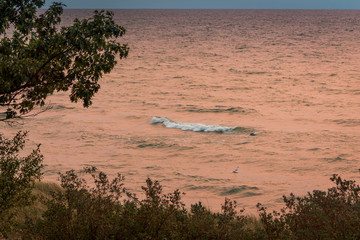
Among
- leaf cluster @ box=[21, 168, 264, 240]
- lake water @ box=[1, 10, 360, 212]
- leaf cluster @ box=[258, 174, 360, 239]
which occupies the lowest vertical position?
lake water @ box=[1, 10, 360, 212]

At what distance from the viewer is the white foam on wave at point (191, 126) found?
27.3 meters

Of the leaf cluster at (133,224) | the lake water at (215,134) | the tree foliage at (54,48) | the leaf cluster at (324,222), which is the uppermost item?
the tree foliage at (54,48)

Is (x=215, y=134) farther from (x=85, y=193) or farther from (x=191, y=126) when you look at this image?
(x=85, y=193)

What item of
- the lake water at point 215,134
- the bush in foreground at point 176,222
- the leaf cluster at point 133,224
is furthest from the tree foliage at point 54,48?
the lake water at point 215,134

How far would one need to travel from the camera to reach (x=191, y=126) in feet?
92.6

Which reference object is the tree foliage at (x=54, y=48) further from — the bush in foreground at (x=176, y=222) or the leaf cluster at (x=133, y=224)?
the leaf cluster at (x=133, y=224)

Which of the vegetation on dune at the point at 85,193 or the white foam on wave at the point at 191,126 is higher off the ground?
the vegetation on dune at the point at 85,193

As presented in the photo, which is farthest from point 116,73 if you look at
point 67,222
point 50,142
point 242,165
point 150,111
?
point 67,222

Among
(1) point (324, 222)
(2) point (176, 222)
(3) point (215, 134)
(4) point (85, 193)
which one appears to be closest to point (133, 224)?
(2) point (176, 222)

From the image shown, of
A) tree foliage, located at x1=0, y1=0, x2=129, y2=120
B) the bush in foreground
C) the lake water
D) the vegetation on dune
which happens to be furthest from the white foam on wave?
tree foliage, located at x1=0, y1=0, x2=129, y2=120

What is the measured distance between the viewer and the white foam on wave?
27266 mm

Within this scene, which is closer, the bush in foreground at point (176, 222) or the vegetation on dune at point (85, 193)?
the vegetation on dune at point (85, 193)

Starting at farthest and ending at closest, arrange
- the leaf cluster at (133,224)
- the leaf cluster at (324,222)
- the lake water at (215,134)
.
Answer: the lake water at (215,134) < the leaf cluster at (133,224) < the leaf cluster at (324,222)

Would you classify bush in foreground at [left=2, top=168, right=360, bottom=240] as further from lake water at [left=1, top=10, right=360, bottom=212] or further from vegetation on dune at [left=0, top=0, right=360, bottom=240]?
lake water at [left=1, top=10, right=360, bottom=212]
